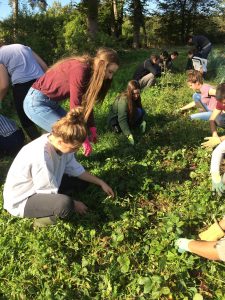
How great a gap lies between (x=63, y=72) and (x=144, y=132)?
6.50ft

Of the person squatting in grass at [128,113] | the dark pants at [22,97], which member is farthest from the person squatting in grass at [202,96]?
the dark pants at [22,97]

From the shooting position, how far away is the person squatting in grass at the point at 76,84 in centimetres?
335

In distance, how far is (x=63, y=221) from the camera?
321 centimetres

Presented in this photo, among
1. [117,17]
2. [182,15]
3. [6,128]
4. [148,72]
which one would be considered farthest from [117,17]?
[6,128]

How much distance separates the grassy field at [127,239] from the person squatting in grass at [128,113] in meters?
0.65

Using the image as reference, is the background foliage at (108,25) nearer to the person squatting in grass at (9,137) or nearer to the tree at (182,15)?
the tree at (182,15)

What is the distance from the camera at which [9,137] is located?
440 centimetres

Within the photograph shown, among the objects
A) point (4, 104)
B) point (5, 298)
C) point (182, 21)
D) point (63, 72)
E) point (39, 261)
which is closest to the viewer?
point (5, 298)

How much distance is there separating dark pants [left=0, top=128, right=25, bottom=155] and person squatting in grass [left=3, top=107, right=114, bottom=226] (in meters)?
1.43

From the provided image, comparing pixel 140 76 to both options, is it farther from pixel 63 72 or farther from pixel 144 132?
pixel 63 72

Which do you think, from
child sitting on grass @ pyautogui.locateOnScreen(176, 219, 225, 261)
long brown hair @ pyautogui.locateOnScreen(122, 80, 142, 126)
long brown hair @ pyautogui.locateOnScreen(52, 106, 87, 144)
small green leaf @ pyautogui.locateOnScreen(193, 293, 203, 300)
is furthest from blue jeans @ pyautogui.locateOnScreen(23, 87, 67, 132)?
small green leaf @ pyautogui.locateOnScreen(193, 293, 203, 300)

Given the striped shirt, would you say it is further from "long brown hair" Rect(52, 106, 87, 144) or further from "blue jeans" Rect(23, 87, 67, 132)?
"long brown hair" Rect(52, 106, 87, 144)

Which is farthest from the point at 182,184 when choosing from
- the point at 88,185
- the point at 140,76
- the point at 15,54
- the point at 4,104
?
the point at 4,104

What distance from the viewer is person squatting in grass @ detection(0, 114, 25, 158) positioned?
4.39 metres
